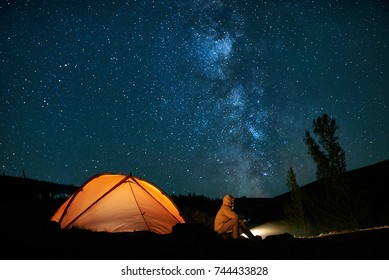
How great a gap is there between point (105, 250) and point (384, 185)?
26.0m

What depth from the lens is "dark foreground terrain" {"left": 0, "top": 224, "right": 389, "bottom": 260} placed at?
5.39 metres

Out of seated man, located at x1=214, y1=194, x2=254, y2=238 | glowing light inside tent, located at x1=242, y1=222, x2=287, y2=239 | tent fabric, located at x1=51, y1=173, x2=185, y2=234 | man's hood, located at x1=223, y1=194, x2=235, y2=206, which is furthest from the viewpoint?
glowing light inside tent, located at x1=242, y1=222, x2=287, y2=239

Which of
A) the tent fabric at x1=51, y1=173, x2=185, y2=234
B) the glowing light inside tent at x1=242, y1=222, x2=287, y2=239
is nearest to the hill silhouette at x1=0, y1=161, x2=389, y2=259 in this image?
the tent fabric at x1=51, y1=173, x2=185, y2=234

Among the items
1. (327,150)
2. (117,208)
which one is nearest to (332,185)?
(327,150)

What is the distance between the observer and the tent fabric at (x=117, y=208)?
9.66 metres

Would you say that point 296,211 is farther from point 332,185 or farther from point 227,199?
point 227,199

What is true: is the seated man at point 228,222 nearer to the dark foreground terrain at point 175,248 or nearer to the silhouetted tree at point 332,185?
the dark foreground terrain at point 175,248

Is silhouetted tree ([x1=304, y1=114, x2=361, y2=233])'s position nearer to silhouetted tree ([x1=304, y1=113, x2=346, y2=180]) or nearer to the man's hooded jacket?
silhouetted tree ([x1=304, y1=113, x2=346, y2=180])

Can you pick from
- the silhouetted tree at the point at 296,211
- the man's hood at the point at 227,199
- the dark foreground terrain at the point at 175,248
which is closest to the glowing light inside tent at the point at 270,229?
the silhouetted tree at the point at 296,211

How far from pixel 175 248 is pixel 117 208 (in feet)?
14.8

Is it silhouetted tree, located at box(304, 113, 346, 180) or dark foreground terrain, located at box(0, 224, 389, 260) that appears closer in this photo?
dark foreground terrain, located at box(0, 224, 389, 260)

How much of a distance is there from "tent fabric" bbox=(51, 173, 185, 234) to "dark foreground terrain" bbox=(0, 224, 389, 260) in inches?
119

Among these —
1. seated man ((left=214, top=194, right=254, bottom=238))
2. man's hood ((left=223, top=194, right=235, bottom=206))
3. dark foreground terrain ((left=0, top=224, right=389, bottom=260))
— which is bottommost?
dark foreground terrain ((left=0, top=224, right=389, bottom=260))
